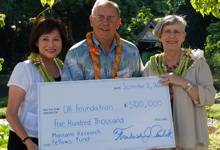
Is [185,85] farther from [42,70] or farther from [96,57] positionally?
[42,70]

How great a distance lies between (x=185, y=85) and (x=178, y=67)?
0.21 metres

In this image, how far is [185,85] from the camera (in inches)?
143

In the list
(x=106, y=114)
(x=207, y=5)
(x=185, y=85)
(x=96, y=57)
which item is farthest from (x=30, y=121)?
(x=207, y=5)

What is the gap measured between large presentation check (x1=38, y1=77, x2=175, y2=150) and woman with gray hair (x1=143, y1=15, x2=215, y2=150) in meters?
0.12

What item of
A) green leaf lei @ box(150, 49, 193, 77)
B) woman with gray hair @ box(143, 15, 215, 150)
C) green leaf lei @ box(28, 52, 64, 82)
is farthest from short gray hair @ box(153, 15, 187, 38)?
green leaf lei @ box(28, 52, 64, 82)

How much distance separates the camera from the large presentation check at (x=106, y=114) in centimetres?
350

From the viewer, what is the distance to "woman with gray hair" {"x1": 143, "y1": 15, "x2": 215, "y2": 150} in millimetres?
3674

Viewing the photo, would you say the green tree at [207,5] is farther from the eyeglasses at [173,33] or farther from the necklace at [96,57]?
the necklace at [96,57]

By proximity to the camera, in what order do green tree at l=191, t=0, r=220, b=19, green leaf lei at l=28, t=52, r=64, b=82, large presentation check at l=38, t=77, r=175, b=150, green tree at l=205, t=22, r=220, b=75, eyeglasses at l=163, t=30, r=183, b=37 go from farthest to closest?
1. green tree at l=205, t=22, r=220, b=75
2. green tree at l=191, t=0, r=220, b=19
3. eyeglasses at l=163, t=30, r=183, b=37
4. green leaf lei at l=28, t=52, r=64, b=82
5. large presentation check at l=38, t=77, r=175, b=150

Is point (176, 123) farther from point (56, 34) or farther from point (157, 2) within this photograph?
point (157, 2)

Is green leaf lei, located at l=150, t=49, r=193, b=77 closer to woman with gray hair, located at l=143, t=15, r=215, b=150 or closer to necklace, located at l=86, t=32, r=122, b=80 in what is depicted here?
woman with gray hair, located at l=143, t=15, r=215, b=150

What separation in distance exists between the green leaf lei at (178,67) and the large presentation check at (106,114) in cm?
14

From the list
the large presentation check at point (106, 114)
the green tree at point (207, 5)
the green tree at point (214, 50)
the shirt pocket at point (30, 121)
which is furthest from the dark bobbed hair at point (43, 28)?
the green tree at point (214, 50)

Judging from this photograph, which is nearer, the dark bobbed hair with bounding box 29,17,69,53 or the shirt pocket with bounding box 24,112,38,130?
the shirt pocket with bounding box 24,112,38,130
